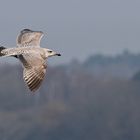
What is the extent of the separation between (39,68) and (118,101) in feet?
223

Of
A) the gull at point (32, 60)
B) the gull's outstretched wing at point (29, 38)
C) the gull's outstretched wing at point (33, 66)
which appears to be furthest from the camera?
the gull's outstretched wing at point (29, 38)

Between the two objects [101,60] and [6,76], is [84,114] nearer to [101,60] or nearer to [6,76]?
[6,76]

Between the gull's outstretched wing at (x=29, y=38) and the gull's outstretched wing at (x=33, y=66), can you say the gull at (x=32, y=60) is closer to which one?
the gull's outstretched wing at (x=33, y=66)

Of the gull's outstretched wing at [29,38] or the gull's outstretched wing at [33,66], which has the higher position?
the gull's outstretched wing at [33,66]

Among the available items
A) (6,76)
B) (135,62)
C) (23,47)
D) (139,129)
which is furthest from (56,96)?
(23,47)

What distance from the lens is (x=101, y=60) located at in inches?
5468

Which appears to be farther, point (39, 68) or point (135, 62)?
point (135, 62)

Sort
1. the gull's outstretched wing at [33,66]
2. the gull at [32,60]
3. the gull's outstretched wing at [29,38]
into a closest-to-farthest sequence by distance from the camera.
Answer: the gull at [32,60], the gull's outstretched wing at [33,66], the gull's outstretched wing at [29,38]

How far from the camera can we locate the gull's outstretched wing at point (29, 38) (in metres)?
14.5

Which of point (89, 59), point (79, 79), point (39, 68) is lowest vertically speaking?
point (89, 59)

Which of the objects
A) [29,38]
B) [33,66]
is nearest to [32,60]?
[33,66]

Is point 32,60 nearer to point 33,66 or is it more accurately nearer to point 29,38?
point 33,66

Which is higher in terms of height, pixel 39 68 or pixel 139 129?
pixel 39 68

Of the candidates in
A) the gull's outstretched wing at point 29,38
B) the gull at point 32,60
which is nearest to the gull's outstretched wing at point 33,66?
the gull at point 32,60
